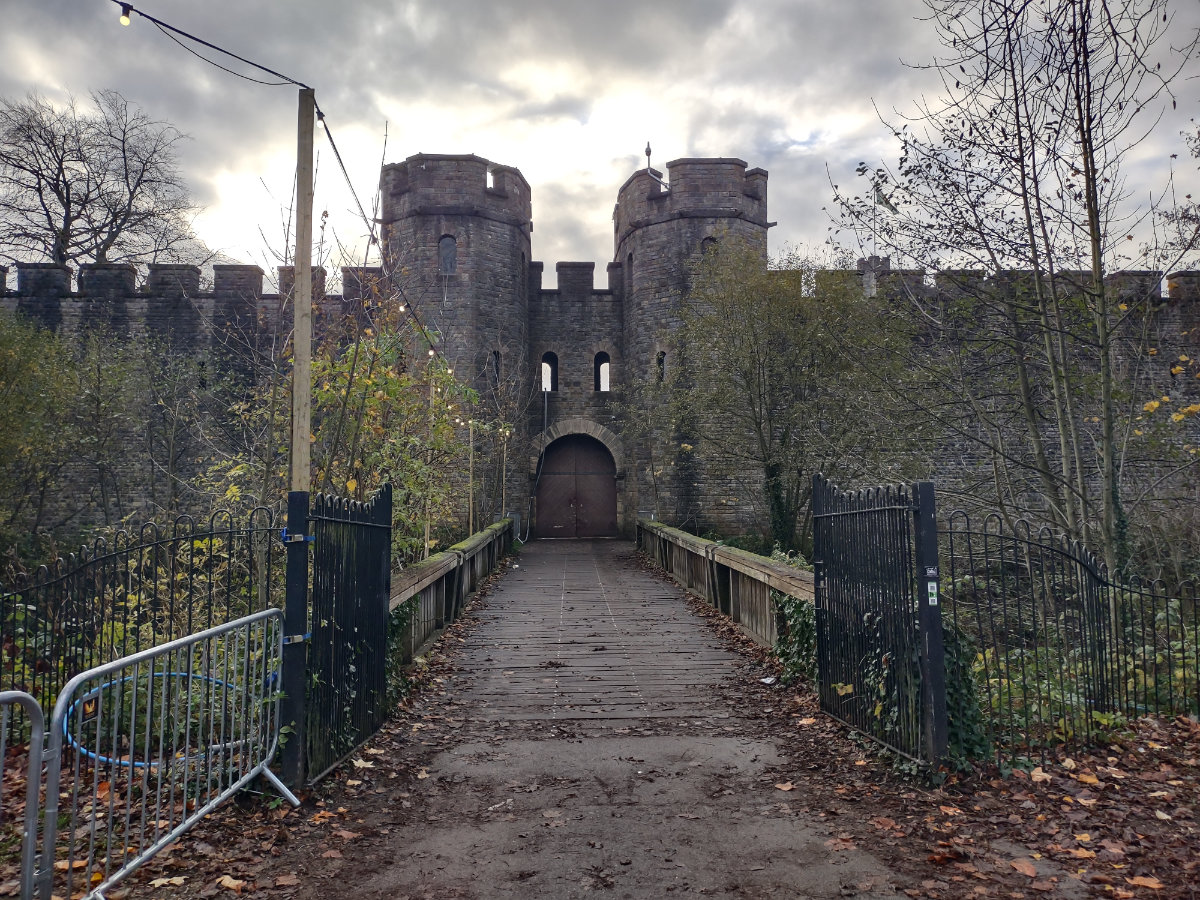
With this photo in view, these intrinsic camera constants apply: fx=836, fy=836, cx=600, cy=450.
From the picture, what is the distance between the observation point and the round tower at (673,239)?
19844 mm

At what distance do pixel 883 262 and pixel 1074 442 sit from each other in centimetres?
274

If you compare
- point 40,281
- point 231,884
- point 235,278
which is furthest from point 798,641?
point 40,281

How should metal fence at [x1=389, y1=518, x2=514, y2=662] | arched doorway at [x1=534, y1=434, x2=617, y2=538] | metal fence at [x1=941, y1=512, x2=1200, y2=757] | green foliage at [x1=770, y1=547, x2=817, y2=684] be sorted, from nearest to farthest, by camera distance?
metal fence at [x1=941, y1=512, x2=1200, y2=757] → green foliage at [x1=770, y1=547, x2=817, y2=684] → metal fence at [x1=389, y1=518, x2=514, y2=662] → arched doorway at [x1=534, y1=434, x2=617, y2=538]

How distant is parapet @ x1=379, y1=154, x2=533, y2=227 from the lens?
20281 mm

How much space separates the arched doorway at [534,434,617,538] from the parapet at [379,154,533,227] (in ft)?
20.5

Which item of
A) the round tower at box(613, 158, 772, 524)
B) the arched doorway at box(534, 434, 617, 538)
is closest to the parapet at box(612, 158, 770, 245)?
the round tower at box(613, 158, 772, 524)

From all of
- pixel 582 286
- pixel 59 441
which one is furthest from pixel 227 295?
pixel 582 286

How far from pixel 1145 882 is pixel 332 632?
12.5 ft

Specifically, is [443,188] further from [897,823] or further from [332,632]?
[897,823]

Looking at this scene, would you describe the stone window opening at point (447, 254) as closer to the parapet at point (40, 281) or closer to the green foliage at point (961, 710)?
the parapet at point (40, 281)

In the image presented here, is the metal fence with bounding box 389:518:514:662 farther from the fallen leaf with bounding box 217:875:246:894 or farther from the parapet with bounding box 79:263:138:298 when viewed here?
the parapet with bounding box 79:263:138:298

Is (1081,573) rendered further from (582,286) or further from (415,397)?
(582,286)

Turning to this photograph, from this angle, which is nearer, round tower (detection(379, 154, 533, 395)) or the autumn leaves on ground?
the autumn leaves on ground

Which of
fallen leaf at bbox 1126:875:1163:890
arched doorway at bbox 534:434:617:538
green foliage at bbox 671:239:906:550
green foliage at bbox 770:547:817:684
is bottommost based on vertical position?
fallen leaf at bbox 1126:875:1163:890
